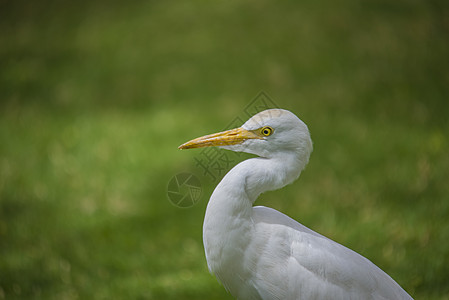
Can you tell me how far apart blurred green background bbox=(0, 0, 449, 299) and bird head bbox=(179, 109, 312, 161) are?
1.84 metres

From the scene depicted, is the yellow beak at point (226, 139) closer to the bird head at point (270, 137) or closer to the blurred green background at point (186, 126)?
the bird head at point (270, 137)

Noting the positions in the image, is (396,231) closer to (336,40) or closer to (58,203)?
(58,203)

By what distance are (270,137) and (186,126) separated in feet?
14.8

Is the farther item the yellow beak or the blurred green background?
the blurred green background

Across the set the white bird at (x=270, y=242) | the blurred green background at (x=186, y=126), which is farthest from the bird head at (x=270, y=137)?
the blurred green background at (x=186, y=126)

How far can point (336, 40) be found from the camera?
29.0 feet

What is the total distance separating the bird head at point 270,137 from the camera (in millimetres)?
2922

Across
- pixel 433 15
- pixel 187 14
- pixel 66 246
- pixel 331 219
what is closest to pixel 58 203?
pixel 66 246

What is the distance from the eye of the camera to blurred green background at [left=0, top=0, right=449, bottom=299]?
470 cm

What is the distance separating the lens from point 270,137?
2.95m

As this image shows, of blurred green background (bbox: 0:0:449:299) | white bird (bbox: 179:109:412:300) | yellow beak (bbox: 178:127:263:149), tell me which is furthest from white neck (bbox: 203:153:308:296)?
blurred green background (bbox: 0:0:449:299)

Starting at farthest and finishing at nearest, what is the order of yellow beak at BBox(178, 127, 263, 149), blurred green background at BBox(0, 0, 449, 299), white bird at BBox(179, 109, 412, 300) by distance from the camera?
blurred green background at BBox(0, 0, 449, 299)
yellow beak at BBox(178, 127, 263, 149)
white bird at BBox(179, 109, 412, 300)

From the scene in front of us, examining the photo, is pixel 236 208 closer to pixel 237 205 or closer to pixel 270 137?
pixel 237 205

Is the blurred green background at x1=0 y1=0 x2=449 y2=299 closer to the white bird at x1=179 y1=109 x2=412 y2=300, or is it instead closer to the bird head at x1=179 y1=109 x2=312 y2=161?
the white bird at x1=179 y1=109 x2=412 y2=300
